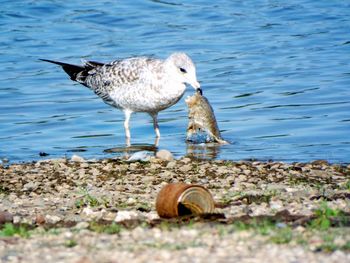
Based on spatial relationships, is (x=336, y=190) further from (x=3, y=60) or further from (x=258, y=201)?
(x=3, y=60)

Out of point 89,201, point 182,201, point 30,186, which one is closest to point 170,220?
point 182,201

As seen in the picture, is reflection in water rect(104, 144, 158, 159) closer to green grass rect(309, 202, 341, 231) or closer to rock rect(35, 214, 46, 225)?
rock rect(35, 214, 46, 225)

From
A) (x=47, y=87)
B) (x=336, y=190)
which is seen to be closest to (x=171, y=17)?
(x=47, y=87)

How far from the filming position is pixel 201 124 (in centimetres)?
1262

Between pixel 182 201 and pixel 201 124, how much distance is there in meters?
5.76

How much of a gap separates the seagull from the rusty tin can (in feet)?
15.6

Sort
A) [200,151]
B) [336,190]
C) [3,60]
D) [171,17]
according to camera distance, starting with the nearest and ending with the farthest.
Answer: [336,190], [200,151], [3,60], [171,17]

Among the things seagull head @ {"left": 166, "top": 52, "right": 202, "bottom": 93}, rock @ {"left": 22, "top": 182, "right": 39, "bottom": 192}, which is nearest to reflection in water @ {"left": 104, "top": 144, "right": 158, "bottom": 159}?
seagull head @ {"left": 166, "top": 52, "right": 202, "bottom": 93}

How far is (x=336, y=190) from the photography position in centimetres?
848

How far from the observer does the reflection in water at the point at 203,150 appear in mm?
11758

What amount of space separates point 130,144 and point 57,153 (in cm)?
105

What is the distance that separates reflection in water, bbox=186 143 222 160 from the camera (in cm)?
1176

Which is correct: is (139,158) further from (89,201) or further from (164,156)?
(89,201)

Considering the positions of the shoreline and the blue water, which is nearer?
the shoreline
